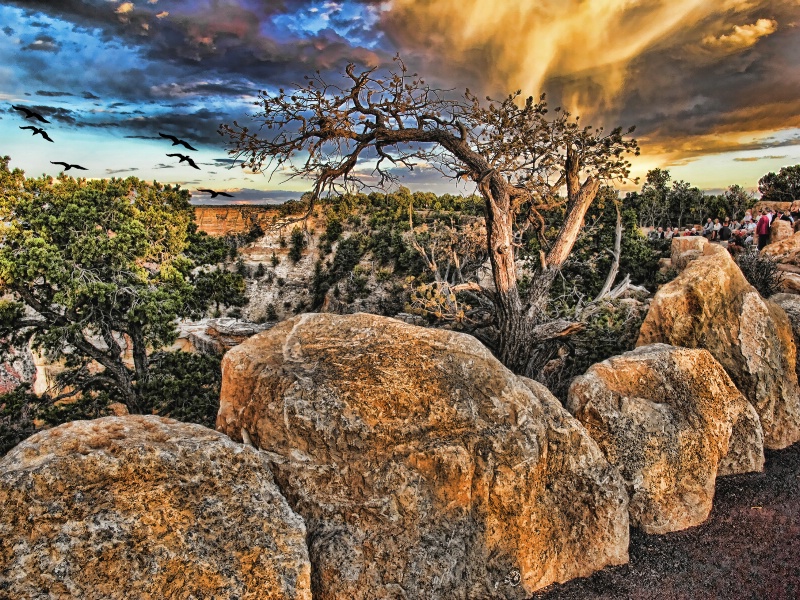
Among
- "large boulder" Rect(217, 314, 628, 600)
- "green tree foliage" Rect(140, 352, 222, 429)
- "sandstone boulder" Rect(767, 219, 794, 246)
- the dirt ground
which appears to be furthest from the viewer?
"sandstone boulder" Rect(767, 219, 794, 246)

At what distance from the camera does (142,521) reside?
12.7ft

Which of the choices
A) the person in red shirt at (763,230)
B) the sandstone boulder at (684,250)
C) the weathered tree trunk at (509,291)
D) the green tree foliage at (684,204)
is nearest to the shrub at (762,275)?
the sandstone boulder at (684,250)

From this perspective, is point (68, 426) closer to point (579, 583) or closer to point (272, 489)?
point (272, 489)

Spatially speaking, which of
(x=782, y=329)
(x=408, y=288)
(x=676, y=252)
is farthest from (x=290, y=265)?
(x=782, y=329)

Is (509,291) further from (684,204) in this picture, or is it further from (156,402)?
(684,204)

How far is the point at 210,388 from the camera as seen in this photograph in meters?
10.5

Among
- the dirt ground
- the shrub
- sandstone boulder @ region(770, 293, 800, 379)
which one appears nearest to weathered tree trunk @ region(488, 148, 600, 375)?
the dirt ground

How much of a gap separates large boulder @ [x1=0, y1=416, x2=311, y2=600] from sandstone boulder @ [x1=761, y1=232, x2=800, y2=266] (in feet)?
60.9

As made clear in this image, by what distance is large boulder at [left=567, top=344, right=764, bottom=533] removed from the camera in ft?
21.4

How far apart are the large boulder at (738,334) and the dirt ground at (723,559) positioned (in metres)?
1.59

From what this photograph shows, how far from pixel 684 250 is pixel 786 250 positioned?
10.9 feet

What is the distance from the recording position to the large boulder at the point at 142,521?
3.54m

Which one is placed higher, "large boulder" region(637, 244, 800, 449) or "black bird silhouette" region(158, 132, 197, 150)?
"black bird silhouette" region(158, 132, 197, 150)

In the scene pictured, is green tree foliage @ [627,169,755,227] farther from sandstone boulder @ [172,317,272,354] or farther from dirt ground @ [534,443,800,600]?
dirt ground @ [534,443,800,600]
